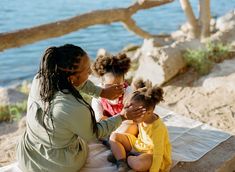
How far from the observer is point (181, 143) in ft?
10.1

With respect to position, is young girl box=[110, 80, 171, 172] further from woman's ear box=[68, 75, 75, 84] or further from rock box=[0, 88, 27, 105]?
rock box=[0, 88, 27, 105]

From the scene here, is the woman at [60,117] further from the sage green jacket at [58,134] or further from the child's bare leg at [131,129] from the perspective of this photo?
the child's bare leg at [131,129]

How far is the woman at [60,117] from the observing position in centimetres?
219

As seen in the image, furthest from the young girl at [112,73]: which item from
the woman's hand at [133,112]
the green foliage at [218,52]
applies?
the green foliage at [218,52]

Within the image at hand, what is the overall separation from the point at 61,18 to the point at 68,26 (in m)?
5.40

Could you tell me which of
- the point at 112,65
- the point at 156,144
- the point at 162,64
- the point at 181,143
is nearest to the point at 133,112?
the point at 156,144

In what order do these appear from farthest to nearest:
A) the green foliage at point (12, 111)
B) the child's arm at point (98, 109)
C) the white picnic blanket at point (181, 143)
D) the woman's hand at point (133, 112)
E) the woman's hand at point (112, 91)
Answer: the green foliage at point (12, 111), the child's arm at point (98, 109), the woman's hand at point (112, 91), the white picnic blanket at point (181, 143), the woman's hand at point (133, 112)

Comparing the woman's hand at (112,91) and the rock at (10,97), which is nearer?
the woman's hand at (112,91)

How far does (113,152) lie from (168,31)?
7673 mm

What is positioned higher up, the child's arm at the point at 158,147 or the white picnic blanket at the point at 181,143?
the child's arm at the point at 158,147

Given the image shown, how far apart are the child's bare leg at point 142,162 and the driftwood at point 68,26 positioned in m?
2.04

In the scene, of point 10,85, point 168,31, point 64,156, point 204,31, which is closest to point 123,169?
point 64,156

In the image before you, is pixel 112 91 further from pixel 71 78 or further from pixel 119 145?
pixel 71 78

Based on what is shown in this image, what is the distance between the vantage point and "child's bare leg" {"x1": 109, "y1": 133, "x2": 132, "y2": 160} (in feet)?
8.82
